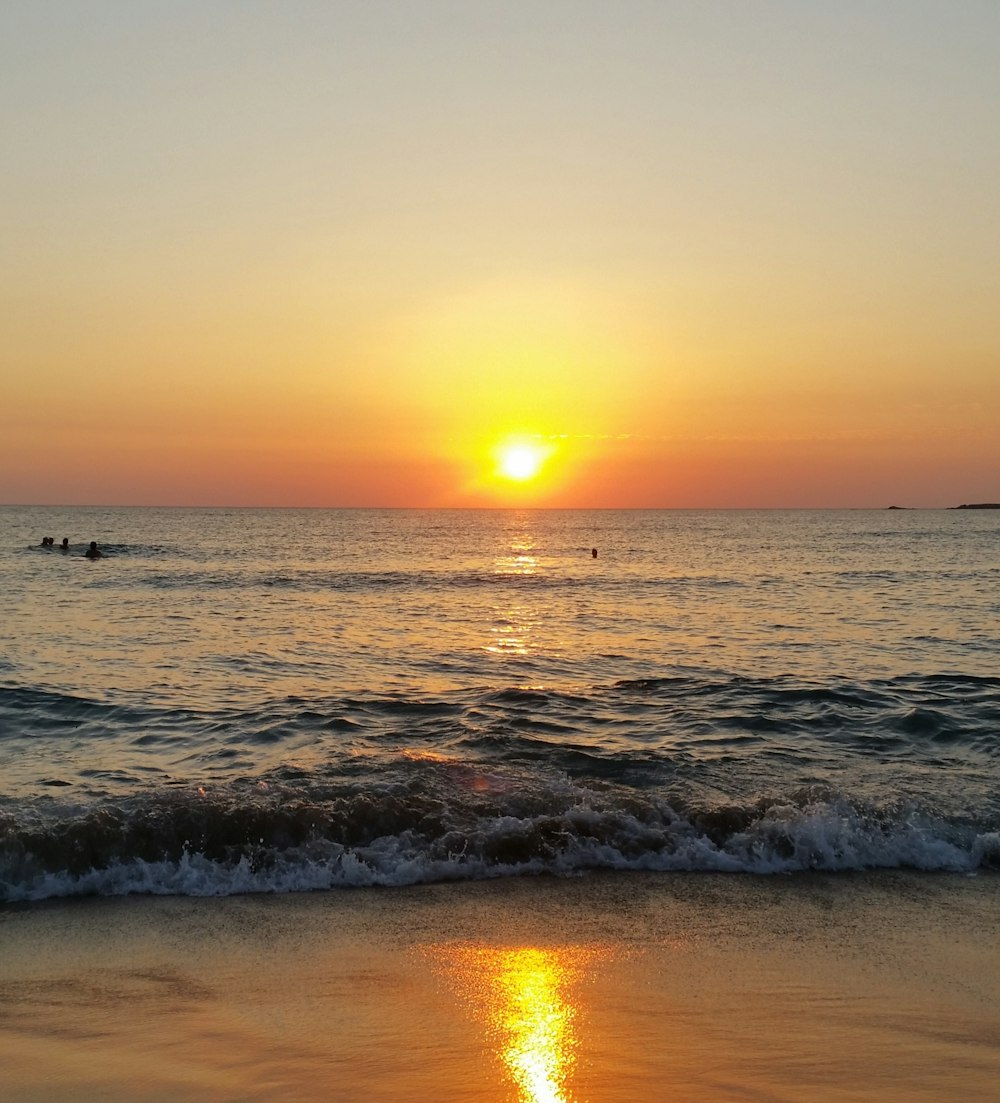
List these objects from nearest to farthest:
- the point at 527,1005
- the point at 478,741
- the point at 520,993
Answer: the point at 527,1005 → the point at 520,993 → the point at 478,741

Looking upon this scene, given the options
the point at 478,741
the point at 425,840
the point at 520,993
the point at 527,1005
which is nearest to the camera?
the point at 527,1005

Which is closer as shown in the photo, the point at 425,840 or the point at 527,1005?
the point at 527,1005

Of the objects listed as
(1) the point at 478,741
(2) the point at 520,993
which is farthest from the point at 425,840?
(1) the point at 478,741

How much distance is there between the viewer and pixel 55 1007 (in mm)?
6191

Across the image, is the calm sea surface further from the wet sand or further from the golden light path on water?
the golden light path on water

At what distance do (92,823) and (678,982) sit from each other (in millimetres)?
5992

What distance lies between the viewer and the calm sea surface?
9.34m

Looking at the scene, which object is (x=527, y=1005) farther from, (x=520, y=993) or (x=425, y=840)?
(x=425, y=840)

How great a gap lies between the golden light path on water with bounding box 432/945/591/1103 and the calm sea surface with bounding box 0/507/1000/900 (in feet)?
6.42

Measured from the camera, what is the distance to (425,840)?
9.61m

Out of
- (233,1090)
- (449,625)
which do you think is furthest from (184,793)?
(449,625)

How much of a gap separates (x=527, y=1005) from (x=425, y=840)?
348 centimetres

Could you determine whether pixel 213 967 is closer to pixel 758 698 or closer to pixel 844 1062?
pixel 844 1062

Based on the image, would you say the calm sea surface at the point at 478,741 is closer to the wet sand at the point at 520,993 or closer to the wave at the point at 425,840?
the wave at the point at 425,840
